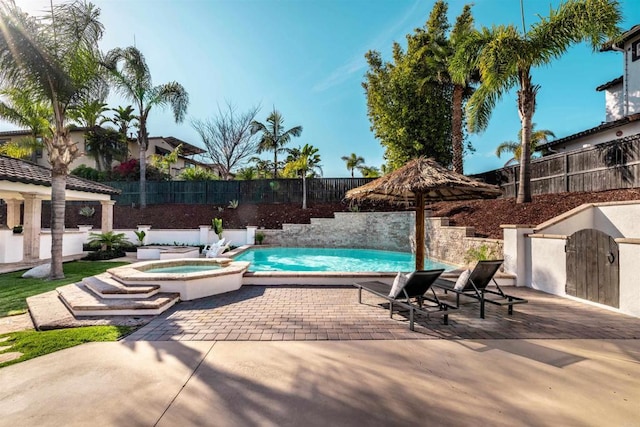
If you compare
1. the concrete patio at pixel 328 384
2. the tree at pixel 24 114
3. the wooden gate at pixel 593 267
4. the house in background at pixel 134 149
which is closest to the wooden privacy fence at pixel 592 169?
the wooden gate at pixel 593 267

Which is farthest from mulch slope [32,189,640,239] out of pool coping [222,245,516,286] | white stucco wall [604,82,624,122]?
white stucco wall [604,82,624,122]

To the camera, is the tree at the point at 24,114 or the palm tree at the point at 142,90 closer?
the tree at the point at 24,114

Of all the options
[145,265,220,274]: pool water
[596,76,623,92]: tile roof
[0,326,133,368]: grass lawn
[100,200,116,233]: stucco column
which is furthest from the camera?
[596,76,623,92]: tile roof

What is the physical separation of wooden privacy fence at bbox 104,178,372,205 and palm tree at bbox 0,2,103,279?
1271cm

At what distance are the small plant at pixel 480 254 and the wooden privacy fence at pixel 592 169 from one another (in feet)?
14.7

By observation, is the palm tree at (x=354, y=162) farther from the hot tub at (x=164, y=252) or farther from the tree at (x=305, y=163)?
the hot tub at (x=164, y=252)

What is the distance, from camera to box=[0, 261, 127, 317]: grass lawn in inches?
226

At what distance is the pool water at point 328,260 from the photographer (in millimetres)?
11773

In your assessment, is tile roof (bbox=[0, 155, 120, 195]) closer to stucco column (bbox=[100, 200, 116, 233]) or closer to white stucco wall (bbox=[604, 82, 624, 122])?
stucco column (bbox=[100, 200, 116, 233])

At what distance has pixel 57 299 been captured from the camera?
5977 millimetres

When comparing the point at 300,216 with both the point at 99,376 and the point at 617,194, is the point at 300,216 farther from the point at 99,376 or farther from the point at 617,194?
the point at 99,376

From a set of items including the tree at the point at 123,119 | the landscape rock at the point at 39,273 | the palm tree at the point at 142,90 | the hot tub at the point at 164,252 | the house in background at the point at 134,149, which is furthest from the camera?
the house in background at the point at 134,149

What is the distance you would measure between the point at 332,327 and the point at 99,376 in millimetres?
2912

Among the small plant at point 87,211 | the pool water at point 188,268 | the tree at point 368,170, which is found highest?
the tree at point 368,170
